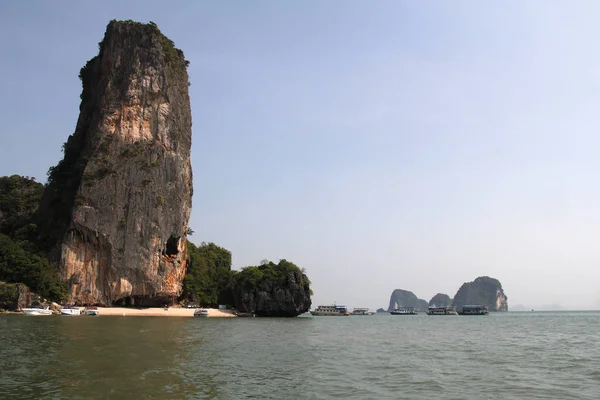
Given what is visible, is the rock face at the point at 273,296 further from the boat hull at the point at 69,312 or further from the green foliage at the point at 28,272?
the boat hull at the point at 69,312

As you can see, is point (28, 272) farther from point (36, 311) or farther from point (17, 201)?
point (17, 201)

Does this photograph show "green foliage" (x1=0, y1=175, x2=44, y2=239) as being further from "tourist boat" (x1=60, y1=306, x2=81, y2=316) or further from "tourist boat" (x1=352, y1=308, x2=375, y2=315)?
"tourist boat" (x1=352, y1=308, x2=375, y2=315)

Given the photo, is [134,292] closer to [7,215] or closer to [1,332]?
[7,215]

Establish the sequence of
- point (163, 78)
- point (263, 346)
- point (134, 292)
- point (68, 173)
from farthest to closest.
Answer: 1. point (163, 78)
2. point (68, 173)
3. point (134, 292)
4. point (263, 346)

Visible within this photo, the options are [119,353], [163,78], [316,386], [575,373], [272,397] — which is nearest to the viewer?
[272,397]

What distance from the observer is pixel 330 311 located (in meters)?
114

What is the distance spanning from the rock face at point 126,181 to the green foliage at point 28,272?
266cm

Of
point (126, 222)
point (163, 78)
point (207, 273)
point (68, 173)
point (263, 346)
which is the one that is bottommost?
point (263, 346)

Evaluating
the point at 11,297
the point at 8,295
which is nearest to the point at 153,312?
the point at 11,297

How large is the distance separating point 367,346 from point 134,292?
4550 cm

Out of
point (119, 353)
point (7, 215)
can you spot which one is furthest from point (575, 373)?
point (7, 215)

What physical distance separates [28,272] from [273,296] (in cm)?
3738

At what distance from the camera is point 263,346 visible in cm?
2764

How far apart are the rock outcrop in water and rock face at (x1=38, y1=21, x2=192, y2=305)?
10.7 meters
